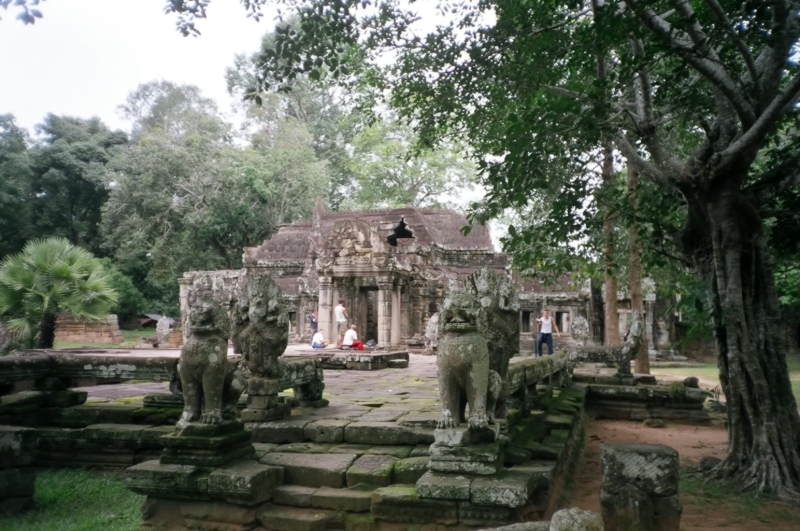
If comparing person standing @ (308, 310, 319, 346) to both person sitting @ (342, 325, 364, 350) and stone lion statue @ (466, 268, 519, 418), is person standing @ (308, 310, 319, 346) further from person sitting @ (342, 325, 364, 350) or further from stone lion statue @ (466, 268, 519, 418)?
stone lion statue @ (466, 268, 519, 418)

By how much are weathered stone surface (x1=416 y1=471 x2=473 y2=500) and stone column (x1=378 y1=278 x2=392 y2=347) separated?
48.9 feet

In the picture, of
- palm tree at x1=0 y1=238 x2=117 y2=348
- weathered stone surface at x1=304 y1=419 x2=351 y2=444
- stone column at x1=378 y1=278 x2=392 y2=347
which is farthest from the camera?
stone column at x1=378 y1=278 x2=392 y2=347

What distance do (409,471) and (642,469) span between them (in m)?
1.61

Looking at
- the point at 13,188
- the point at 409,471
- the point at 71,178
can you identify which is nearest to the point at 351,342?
the point at 409,471

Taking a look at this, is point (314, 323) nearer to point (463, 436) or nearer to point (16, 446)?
point (16, 446)

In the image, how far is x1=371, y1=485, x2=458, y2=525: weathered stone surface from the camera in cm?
397

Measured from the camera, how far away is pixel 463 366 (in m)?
4.24

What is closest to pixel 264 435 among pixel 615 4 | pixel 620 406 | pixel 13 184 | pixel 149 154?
pixel 615 4

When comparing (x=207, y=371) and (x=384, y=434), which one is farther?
(x=384, y=434)

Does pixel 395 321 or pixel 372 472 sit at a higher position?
pixel 395 321

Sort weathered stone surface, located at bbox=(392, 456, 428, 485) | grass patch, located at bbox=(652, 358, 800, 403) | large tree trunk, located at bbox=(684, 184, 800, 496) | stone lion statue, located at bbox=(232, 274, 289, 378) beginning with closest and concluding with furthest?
weathered stone surface, located at bbox=(392, 456, 428, 485)
stone lion statue, located at bbox=(232, 274, 289, 378)
large tree trunk, located at bbox=(684, 184, 800, 496)
grass patch, located at bbox=(652, 358, 800, 403)

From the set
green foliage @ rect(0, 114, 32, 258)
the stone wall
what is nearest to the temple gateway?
the stone wall

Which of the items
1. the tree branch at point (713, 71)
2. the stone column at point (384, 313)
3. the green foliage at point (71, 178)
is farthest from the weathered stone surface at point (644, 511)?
the green foliage at point (71, 178)

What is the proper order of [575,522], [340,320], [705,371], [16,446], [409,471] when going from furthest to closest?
[705,371], [340,320], [16,446], [409,471], [575,522]
